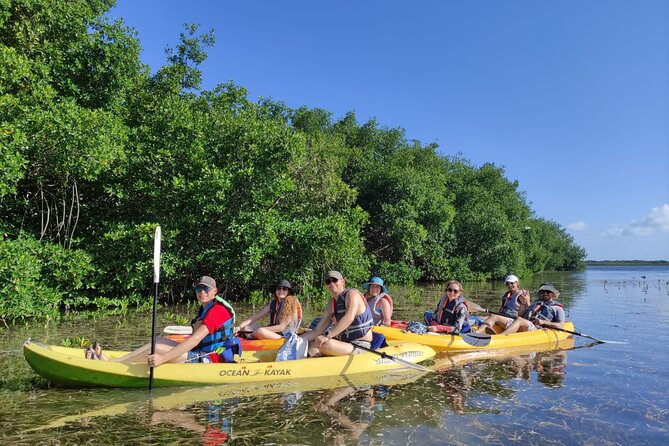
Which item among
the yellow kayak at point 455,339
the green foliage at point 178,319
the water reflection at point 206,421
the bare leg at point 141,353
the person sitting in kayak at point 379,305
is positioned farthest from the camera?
the green foliage at point 178,319

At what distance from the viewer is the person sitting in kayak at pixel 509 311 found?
10422 mm

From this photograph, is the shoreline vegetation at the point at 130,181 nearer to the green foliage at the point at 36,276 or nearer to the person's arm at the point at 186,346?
the green foliage at the point at 36,276

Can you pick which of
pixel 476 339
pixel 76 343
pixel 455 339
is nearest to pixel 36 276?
pixel 76 343

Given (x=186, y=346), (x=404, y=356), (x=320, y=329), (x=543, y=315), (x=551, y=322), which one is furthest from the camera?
(x=543, y=315)

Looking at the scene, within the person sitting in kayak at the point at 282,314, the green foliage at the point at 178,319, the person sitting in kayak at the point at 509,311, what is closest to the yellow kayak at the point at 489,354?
the person sitting in kayak at the point at 509,311

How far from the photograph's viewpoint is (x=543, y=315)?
34.3 feet

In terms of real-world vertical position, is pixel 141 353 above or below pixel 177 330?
below

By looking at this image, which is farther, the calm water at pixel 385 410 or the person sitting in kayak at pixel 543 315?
the person sitting in kayak at pixel 543 315

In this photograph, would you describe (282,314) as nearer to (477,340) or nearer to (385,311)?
(385,311)

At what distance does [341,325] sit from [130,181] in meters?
9.16

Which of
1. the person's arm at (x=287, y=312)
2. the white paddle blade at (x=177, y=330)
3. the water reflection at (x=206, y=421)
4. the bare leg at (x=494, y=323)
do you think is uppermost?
the person's arm at (x=287, y=312)

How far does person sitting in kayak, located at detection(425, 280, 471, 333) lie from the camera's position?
9.48m

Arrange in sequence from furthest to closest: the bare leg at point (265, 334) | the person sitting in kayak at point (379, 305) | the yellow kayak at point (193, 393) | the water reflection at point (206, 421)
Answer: the person sitting in kayak at point (379, 305) → the bare leg at point (265, 334) → the yellow kayak at point (193, 393) → the water reflection at point (206, 421)

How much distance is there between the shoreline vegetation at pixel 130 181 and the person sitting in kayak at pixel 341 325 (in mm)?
6290
